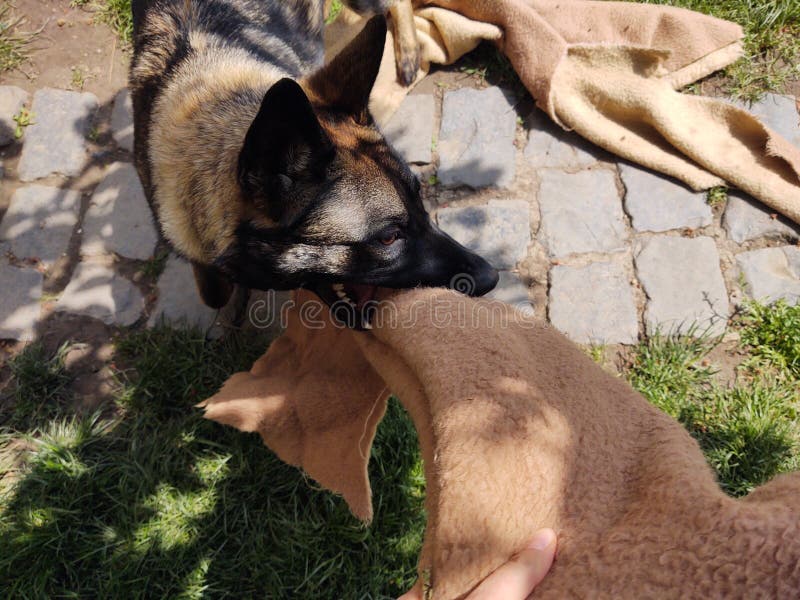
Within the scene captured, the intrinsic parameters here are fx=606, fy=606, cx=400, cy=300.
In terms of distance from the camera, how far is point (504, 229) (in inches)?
138

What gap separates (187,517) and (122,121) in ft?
8.86

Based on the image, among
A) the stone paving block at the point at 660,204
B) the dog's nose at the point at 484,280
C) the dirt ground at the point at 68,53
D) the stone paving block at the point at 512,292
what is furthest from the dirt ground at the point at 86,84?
the dog's nose at the point at 484,280

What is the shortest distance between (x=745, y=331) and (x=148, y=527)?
3069mm

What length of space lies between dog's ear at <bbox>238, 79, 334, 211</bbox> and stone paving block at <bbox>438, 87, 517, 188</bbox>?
1652 millimetres

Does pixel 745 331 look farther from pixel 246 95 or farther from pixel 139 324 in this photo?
pixel 139 324

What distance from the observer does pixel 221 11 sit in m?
2.96

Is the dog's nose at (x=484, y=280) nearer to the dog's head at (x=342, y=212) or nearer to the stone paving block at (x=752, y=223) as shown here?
the dog's head at (x=342, y=212)

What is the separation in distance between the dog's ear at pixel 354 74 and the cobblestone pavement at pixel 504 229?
1.24m

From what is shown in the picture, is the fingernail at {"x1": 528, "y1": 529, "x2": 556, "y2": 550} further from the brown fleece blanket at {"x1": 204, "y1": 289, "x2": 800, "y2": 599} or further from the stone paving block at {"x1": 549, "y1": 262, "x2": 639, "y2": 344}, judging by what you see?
the stone paving block at {"x1": 549, "y1": 262, "x2": 639, "y2": 344}

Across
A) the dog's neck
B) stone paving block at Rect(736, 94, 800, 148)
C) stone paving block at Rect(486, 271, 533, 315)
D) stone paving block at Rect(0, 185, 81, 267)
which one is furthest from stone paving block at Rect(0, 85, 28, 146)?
stone paving block at Rect(736, 94, 800, 148)

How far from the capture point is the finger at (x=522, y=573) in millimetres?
1149

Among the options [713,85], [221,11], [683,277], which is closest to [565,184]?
[683,277]

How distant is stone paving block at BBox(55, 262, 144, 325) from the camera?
3.40 metres

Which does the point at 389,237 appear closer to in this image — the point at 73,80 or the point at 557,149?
the point at 557,149
